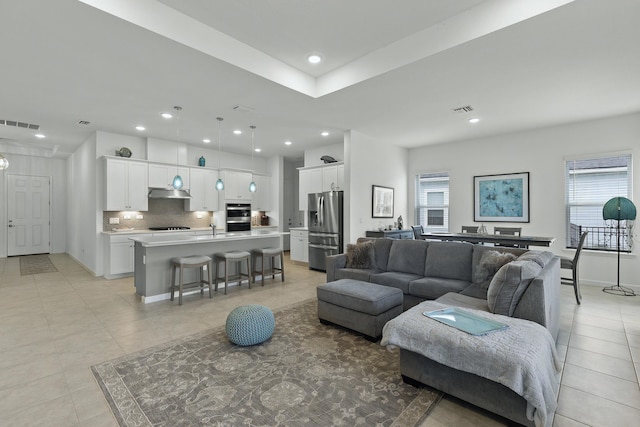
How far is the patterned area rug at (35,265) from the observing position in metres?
6.55

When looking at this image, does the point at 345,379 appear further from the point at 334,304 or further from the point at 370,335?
the point at 334,304

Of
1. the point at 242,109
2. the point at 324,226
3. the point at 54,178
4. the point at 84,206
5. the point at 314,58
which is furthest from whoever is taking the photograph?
the point at 54,178

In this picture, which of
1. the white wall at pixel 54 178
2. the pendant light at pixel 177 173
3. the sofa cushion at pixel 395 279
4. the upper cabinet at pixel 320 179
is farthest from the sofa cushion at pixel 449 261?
the white wall at pixel 54 178

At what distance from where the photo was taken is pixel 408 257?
423 centimetres

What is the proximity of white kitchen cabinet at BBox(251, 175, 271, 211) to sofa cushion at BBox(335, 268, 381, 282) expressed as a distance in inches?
187

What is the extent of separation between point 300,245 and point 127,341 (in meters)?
4.69

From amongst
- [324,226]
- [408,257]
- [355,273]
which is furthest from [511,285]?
[324,226]

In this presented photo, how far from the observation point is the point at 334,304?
11.1 feet


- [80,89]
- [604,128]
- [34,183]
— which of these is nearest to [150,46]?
[80,89]

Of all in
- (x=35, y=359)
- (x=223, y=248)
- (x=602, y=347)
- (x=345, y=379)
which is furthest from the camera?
(x=223, y=248)

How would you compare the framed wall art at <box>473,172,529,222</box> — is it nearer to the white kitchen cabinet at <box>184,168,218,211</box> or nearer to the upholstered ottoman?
the upholstered ottoman

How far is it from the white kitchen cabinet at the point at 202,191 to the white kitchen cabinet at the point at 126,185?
0.98 meters

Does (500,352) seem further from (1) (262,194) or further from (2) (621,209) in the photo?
(1) (262,194)

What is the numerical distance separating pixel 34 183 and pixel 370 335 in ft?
34.7
